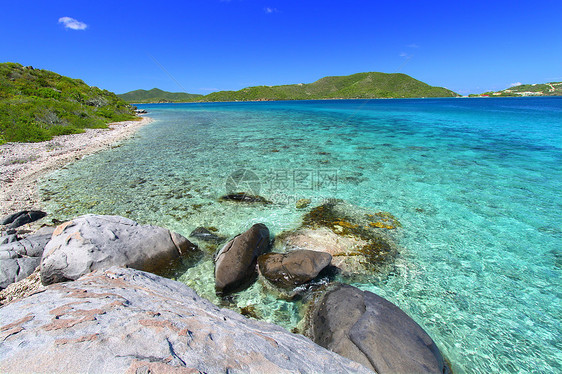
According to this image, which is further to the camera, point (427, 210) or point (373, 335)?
point (427, 210)

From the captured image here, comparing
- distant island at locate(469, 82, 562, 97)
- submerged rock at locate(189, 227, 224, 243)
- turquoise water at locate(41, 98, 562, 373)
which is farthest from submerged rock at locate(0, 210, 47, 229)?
distant island at locate(469, 82, 562, 97)

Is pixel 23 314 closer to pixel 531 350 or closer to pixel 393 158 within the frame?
pixel 531 350

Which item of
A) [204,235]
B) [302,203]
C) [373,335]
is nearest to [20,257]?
[204,235]

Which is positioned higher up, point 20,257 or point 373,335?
point 20,257

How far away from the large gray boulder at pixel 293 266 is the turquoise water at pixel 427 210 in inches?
16.6

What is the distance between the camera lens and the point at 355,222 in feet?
27.1

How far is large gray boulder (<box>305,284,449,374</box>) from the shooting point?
141 inches

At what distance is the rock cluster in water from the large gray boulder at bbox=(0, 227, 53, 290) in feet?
0.21

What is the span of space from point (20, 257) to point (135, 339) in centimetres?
574

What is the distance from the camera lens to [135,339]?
2.41 meters

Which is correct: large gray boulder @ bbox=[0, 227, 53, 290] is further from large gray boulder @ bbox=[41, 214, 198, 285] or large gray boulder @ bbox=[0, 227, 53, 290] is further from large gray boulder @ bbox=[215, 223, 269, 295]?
large gray boulder @ bbox=[215, 223, 269, 295]

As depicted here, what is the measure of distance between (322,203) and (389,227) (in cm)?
269

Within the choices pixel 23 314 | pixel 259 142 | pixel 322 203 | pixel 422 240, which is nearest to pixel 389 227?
pixel 422 240

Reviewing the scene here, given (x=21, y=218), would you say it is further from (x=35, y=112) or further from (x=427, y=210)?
(x=35, y=112)
